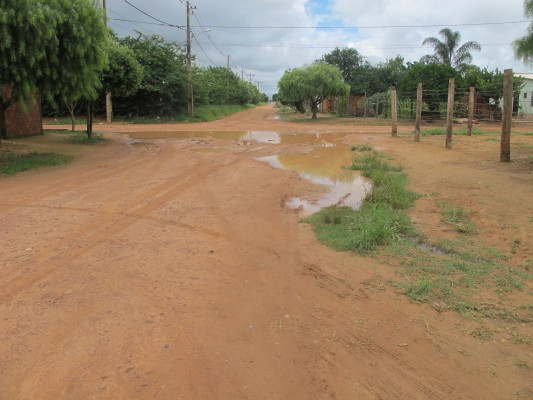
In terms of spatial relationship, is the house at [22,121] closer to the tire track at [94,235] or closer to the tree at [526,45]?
the tire track at [94,235]

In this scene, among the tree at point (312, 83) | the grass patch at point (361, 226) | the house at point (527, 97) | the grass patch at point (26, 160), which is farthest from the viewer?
the tree at point (312, 83)

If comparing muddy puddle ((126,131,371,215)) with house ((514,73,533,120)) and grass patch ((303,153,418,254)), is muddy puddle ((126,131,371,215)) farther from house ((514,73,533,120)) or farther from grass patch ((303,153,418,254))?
house ((514,73,533,120))

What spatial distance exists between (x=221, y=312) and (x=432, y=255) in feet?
9.64

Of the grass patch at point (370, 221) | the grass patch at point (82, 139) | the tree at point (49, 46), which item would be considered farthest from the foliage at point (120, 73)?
the grass patch at point (370, 221)

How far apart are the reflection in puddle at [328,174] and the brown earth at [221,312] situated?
1.15 m

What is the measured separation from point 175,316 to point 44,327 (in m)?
1.10

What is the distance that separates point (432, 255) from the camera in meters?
5.51

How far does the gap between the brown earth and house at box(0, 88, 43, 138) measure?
11629mm

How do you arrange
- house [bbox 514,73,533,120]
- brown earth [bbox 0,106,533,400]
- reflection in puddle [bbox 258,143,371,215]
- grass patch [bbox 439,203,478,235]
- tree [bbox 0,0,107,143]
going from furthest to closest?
house [bbox 514,73,533,120], tree [bbox 0,0,107,143], reflection in puddle [bbox 258,143,371,215], grass patch [bbox 439,203,478,235], brown earth [bbox 0,106,533,400]

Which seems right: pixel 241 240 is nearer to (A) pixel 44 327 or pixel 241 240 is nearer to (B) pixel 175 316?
(B) pixel 175 316

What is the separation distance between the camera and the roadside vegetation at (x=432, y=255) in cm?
426

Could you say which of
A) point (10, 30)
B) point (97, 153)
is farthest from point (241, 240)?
point (97, 153)

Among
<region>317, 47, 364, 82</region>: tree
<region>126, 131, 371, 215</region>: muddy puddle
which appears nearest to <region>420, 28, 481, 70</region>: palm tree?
<region>317, 47, 364, 82</region>: tree

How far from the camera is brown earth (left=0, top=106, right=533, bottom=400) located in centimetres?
307
